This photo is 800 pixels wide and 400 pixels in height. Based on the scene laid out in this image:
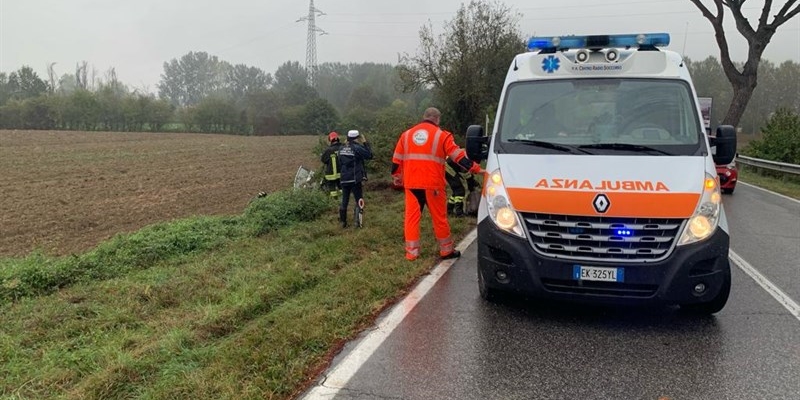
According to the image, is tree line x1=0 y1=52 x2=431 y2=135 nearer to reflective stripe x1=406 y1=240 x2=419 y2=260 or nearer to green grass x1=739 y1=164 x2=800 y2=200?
green grass x1=739 y1=164 x2=800 y2=200

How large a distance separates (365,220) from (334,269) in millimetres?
3146

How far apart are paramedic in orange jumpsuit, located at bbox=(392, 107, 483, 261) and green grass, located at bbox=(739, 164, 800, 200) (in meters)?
12.6

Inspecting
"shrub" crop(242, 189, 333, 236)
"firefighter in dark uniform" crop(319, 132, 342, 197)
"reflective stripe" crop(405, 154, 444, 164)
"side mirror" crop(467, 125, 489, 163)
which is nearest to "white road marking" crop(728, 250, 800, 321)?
"side mirror" crop(467, 125, 489, 163)

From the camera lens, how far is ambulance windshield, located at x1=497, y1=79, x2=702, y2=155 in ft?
16.0

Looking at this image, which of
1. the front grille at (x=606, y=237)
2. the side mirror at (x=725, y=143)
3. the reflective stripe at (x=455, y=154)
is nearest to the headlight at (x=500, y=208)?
the front grille at (x=606, y=237)

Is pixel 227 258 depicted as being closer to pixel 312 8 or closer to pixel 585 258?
pixel 585 258

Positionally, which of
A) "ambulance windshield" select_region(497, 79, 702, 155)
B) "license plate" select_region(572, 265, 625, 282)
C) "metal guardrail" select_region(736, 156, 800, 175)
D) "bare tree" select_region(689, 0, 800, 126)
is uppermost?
"bare tree" select_region(689, 0, 800, 126)

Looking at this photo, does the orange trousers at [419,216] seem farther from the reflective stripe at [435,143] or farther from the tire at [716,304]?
the tire at [716,304]

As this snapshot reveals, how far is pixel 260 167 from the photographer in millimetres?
25703

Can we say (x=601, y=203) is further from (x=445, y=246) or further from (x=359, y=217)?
(x=359, y=217)

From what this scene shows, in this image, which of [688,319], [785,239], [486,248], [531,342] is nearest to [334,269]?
[486,248]

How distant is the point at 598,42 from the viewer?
18.0ft

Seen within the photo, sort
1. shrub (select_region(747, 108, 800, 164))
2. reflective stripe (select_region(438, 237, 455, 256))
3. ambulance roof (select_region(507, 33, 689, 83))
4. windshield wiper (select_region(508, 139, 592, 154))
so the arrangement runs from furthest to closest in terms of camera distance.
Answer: shrub (select_region(747, 108, 800, 164))
reflective stripe (select_region(438, 237, 455, 256))
ambulance roof (select_region(507, 33, 689, 83))
windshield wiper (select_region(508, 139, 592, 154))

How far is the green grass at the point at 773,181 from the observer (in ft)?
52.7
